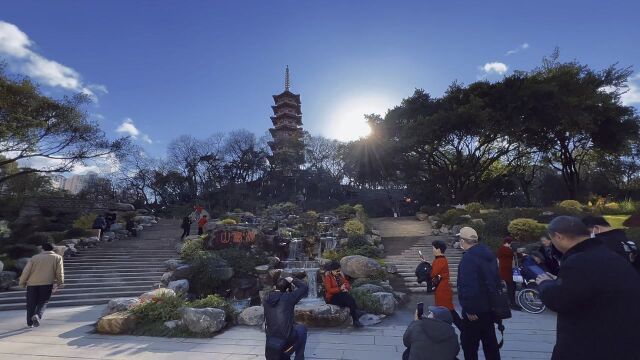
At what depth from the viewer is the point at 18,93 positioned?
19.2 m

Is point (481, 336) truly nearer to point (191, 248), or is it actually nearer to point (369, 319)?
point (369, 319)

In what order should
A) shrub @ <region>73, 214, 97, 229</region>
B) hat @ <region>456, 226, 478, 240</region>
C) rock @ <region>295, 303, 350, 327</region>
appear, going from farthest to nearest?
shrub @ <region>73, 214, 97, 229</region>
rock @ <region>295, 303, 350, 327</region>
hat @ <region>456, 226, 478, 240</region>

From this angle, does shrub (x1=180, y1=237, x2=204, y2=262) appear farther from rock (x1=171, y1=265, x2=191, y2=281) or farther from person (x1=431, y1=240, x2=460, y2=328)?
person (x1=431, y1=240, x2=460, y2=328)

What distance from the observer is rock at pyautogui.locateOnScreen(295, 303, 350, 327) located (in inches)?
275

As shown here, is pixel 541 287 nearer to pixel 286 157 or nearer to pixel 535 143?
pixel 535 143

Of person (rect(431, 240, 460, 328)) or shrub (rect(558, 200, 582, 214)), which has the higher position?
shrub (rect(558, 200, 582, 214))

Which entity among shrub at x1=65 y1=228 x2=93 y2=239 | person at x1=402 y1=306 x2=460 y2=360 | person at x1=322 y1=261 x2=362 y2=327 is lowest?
person at x1=322 y1=261 x2=362 y2=327

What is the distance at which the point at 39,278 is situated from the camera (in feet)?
23.1

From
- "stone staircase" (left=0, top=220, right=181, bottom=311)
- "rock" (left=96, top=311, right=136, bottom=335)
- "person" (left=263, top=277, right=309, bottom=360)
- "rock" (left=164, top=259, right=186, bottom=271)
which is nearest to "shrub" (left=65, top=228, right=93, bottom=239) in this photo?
"stone staircase" (left=0, top=220, right=181, bottom=311)

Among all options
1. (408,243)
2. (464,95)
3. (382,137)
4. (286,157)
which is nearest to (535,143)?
(464,95)

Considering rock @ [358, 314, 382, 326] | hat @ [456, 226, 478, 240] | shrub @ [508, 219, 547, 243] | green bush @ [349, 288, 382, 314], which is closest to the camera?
hat @ [456, 226, 478, 240]

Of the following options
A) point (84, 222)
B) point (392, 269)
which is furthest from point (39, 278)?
point (84, 222)

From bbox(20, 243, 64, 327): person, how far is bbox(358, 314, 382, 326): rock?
631 cm

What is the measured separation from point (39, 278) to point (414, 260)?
12213 millimetres
